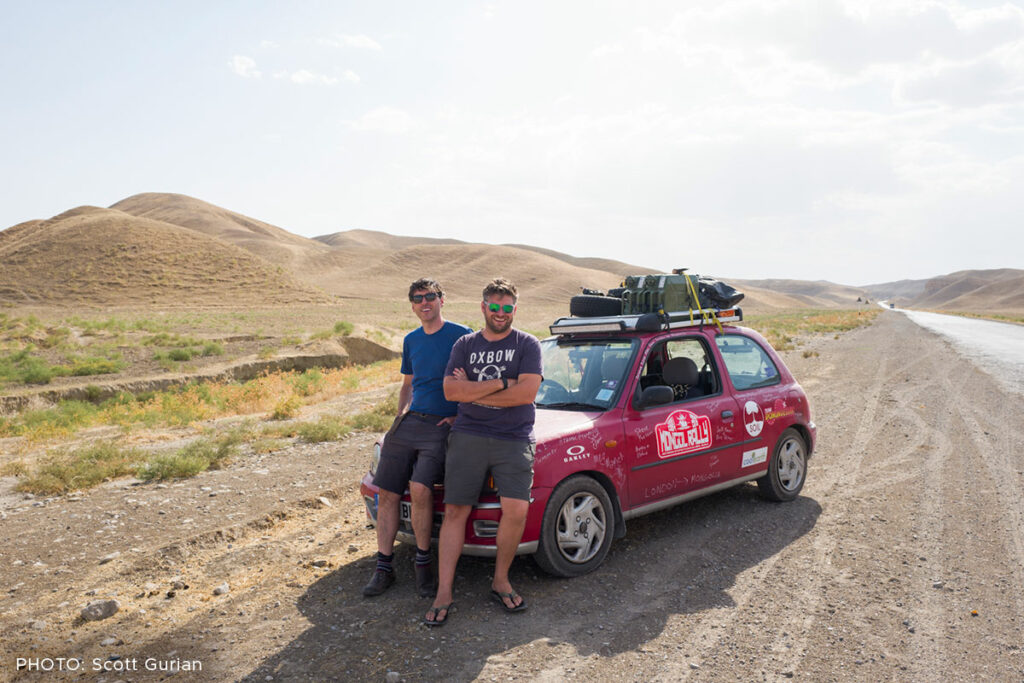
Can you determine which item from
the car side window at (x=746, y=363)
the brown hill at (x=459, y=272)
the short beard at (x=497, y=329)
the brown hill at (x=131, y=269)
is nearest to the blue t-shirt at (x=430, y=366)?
the short beard at (x=497, y=329)

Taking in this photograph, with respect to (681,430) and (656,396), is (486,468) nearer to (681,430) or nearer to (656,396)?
(656,396)

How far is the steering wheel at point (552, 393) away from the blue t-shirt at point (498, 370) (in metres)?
1.16

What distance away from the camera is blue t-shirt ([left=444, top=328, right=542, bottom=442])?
427 centimetres

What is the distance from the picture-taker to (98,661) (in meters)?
3.80

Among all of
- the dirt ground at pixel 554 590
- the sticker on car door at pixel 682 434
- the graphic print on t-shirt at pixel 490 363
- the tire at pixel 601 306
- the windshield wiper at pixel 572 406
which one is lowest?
the dirt ground at pixel 554 590

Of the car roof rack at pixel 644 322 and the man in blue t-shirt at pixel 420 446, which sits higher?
the car roof rack at pixel 644 322

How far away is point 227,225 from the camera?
161750 millimetres

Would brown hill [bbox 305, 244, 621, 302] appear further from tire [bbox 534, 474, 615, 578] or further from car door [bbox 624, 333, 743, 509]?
tire [bbox 534, 474, 615, 578]

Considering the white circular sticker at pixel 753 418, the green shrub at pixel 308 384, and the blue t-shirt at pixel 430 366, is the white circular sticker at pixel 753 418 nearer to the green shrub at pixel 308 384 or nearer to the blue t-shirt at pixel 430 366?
the blue t-shirt at pixel 430 366

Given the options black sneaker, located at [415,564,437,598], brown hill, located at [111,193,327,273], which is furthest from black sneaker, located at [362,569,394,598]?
brown hill, located at [111,193,327,273]

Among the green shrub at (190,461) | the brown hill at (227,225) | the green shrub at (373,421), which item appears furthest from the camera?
the brown hill at (227,225)

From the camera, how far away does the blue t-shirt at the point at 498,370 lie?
4.27 metres

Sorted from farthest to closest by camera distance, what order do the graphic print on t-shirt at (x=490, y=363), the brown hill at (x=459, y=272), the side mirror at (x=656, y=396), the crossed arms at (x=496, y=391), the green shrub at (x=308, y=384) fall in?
the brown hill at (x=459, y=272) → the green shrub at (x=308, y=384) → the side mirror at (x=656, y=396) → the graphic print on t-shirt at (x=490, y=363) → the crossed arms at (x=496, y=391)

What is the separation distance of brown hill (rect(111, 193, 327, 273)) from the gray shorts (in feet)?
426
